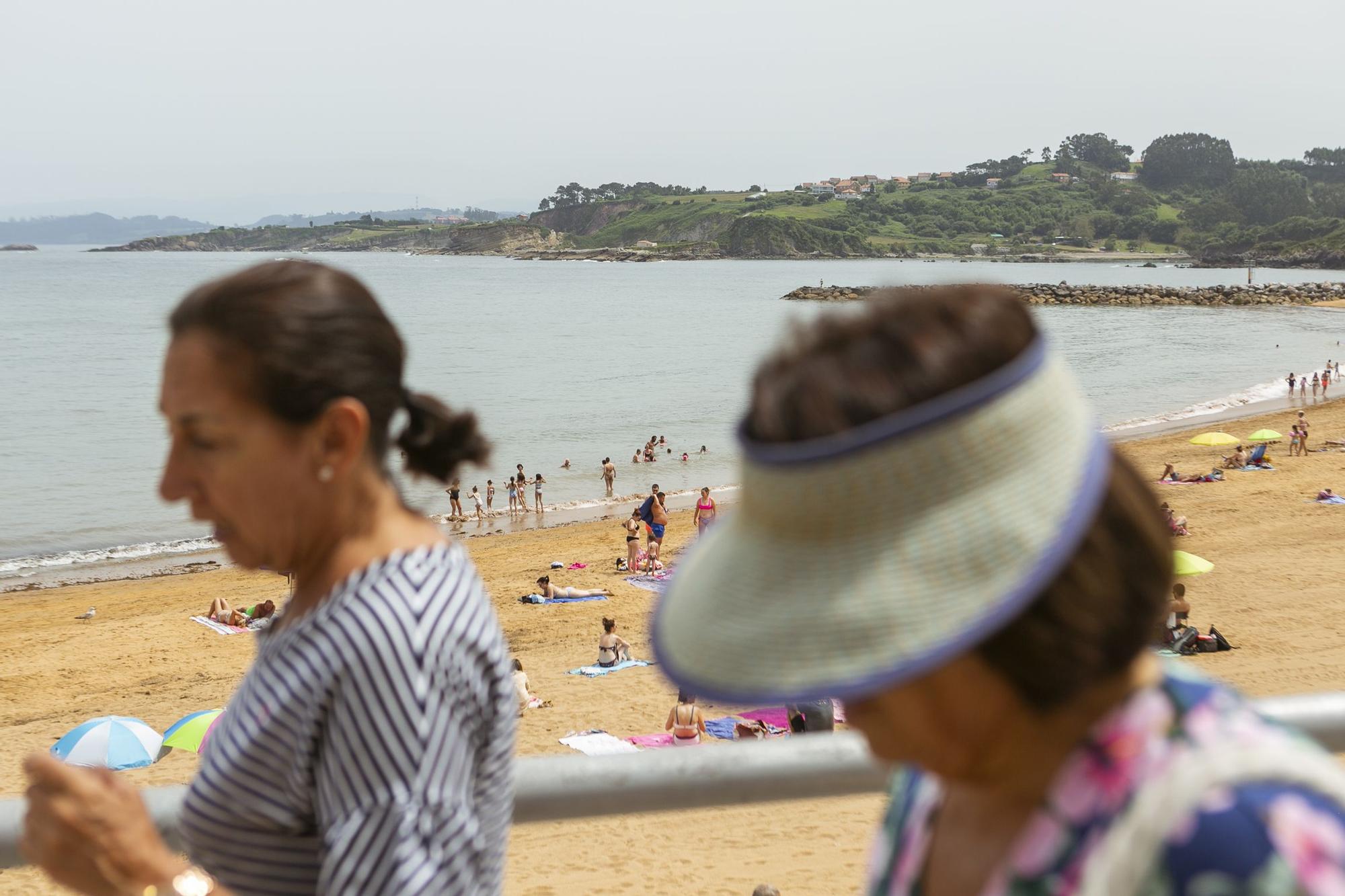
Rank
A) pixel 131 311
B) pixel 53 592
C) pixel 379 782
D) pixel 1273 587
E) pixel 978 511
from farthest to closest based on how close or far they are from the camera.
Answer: pixel 131 311 < pixel 53 592 < pixel 1273 587 < pixel 379 782 < pixel 978 511

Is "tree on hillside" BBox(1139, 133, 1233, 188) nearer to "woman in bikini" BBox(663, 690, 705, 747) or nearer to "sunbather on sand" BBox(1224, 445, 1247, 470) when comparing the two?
"sunbather on sand" BBox(1224, 445, 1247, 470)

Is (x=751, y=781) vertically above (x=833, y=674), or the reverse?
(x=833, y=674)

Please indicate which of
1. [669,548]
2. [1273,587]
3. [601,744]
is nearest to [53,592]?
[669,548]

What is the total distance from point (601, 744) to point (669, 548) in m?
11.1

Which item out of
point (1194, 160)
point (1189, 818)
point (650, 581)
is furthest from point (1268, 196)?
point (1189, 818)

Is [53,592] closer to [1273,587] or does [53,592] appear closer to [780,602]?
[1273,587]

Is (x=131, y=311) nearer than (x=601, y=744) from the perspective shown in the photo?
No

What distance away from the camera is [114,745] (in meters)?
10.4

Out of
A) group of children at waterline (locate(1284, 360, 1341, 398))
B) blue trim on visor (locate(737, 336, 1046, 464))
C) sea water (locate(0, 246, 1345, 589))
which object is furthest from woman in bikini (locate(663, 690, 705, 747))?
group of children at waterline (locate(1284, 360, 1341, 398))

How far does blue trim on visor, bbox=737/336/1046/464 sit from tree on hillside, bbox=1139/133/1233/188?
21493 cm

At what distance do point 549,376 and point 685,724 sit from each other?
48147 mm

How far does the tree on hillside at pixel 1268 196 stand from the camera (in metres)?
167

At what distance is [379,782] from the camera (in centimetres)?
139

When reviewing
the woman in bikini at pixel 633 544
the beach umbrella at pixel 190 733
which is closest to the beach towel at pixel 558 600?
the woman in bikini at pixel 633 544
